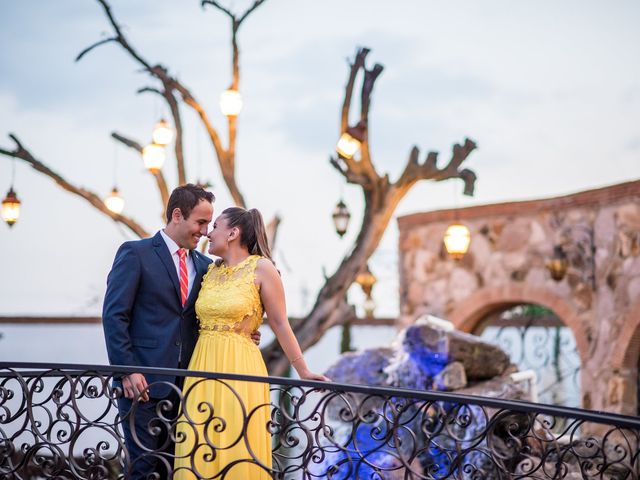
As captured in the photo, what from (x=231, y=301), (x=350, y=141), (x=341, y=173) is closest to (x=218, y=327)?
(x=231, y=301)

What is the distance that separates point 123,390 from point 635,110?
1068 centimetres

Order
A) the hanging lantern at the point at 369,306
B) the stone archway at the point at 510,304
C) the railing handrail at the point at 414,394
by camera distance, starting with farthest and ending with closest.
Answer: the hanging lantern at the point at 369,306 → the stone archway at the point at 510,304 → the railing handrail at the point at 414,394

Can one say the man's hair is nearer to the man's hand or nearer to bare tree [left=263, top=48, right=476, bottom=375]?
the man's hand

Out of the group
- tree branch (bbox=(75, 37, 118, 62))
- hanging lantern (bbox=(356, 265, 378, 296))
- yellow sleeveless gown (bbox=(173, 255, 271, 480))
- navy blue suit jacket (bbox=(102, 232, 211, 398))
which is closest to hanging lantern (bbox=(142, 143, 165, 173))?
tree branch (bbox=(75, 37, 118, 62))

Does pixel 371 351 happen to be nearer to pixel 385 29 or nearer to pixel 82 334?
pixel 385 29

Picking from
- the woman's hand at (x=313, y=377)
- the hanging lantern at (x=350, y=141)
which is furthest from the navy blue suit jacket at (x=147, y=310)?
the hanging lantern at (x=350, y=141)

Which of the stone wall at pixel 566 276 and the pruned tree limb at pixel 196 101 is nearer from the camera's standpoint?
the stone wall at pixel 566 276

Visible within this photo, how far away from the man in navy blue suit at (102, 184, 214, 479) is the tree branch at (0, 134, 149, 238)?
6390 millimetres

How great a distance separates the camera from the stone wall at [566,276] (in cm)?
1150

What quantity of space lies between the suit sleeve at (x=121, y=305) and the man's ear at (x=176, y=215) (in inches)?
12.2

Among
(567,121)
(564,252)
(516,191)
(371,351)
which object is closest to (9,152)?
(371,351)

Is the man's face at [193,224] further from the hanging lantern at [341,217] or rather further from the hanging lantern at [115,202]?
the hanging lantern at [341,217]

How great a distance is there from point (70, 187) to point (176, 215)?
694cm

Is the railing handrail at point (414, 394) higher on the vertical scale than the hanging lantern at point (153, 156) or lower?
lower
